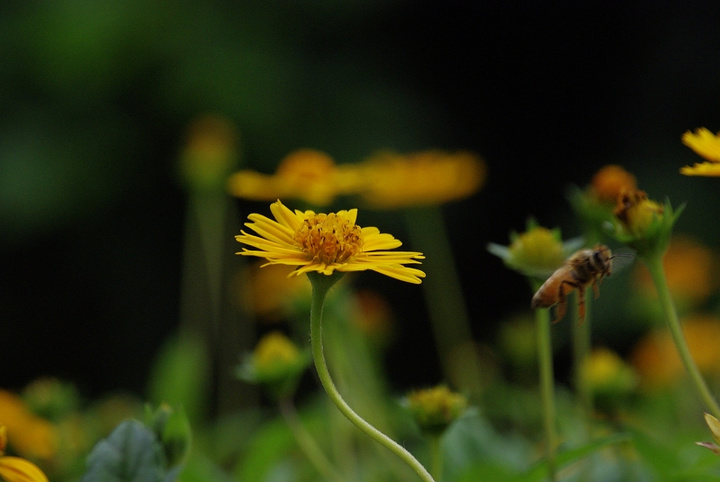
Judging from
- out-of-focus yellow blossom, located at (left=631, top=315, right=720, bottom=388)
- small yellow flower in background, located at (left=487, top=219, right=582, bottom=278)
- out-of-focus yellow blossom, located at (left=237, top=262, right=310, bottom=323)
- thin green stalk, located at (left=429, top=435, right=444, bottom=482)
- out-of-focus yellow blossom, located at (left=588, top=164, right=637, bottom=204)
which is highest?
out-of-focus yellow blossom, located at (left=237, top=262, right=310, bottom=323)

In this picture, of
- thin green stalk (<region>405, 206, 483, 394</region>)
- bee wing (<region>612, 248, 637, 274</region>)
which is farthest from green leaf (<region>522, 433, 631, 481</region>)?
thin green stalk (<region>405, 206, 483, 394</region>)

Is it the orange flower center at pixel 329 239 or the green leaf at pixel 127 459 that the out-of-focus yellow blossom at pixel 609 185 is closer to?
the orange flower center at pixel 329 239

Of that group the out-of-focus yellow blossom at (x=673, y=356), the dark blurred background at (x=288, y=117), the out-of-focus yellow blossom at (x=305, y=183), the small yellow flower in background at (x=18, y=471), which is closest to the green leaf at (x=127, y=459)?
the small yellow flower in background at (x=18, y=471)

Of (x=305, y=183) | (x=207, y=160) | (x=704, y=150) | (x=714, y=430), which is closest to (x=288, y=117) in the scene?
(x=207, y=160)

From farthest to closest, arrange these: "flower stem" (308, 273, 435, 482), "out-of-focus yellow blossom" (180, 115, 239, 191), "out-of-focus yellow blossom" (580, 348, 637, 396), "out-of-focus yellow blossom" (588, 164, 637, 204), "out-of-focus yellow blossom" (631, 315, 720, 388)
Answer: "out-of-focus yellow blossom" (180, 115, 239, 191), "out-of-focus yellow blossom" (631, 315, 720, 388), "out-of-focus yellow blossom" (580, 348, 637, 396), "out-of-focus yellow blossom" (588, 164, 637, 204), "flower stem" (308, 273, 435, 482)

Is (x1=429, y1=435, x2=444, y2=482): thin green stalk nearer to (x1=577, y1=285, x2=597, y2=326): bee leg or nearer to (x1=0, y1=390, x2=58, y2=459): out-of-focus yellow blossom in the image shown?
(x1=577, y1=285, x2=597, y2=326): bee leg

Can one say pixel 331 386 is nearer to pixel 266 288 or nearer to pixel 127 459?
pixel 127 459

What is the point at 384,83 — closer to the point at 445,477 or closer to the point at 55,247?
the point at 55,247
